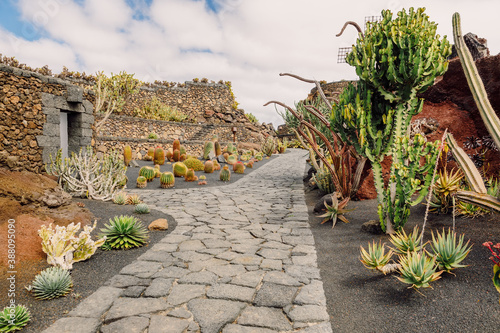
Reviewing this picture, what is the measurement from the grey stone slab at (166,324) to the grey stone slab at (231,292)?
47 cm

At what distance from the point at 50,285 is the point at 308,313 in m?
2.45

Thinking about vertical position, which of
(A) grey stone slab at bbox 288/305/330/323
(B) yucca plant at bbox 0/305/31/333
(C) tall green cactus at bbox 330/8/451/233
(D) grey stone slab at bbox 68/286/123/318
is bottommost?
(D) grey stone slab at bbox 68/286/123/318

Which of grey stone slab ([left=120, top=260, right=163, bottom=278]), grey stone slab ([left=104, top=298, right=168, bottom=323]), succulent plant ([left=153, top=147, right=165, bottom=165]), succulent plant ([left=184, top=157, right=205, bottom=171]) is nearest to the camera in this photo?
grey stone slab ([left=104, top=298, right=168, bottom=323])

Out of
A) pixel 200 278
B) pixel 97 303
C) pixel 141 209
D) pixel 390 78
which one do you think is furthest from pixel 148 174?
pixel 390 78

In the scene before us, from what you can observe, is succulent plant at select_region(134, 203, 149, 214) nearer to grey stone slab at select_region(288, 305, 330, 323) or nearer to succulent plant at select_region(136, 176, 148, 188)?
succulent plant at select_region(136, 176, 148, 188)

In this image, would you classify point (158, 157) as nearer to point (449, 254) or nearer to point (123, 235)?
point (123, 235)

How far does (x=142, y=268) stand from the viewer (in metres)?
3.72

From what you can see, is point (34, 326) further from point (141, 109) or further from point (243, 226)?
point (141, 109)

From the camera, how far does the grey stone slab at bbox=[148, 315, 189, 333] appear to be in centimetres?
252

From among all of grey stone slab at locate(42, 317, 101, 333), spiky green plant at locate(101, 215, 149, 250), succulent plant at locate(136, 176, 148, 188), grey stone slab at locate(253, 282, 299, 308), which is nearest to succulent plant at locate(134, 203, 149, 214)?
spiky green plant at locate(101, 215, 149, 250)

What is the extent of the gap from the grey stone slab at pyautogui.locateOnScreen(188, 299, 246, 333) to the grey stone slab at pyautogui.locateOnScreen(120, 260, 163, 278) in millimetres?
880

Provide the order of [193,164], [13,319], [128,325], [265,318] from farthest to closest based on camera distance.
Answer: [193,164] → [265,318] → [128,325] → [13,319]

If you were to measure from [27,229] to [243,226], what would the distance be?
317 centimetres

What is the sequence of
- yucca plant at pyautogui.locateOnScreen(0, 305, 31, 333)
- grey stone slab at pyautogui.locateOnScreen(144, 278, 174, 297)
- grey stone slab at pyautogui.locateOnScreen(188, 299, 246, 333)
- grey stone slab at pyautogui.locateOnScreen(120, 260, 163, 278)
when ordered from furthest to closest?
1. grey stone slab at pyautogui.locateOnScreen(120, 260, 163, 278)
2. grey stone slab at pyautogui.locateOnScreen(144, 278, 174, 297)
3. grey stone slab at pyautogui.locateOnScreen(188, 299, 246, 333)
4. yucca plant at pyautogui.locateOnScreen(0, 305, 31, 333)
